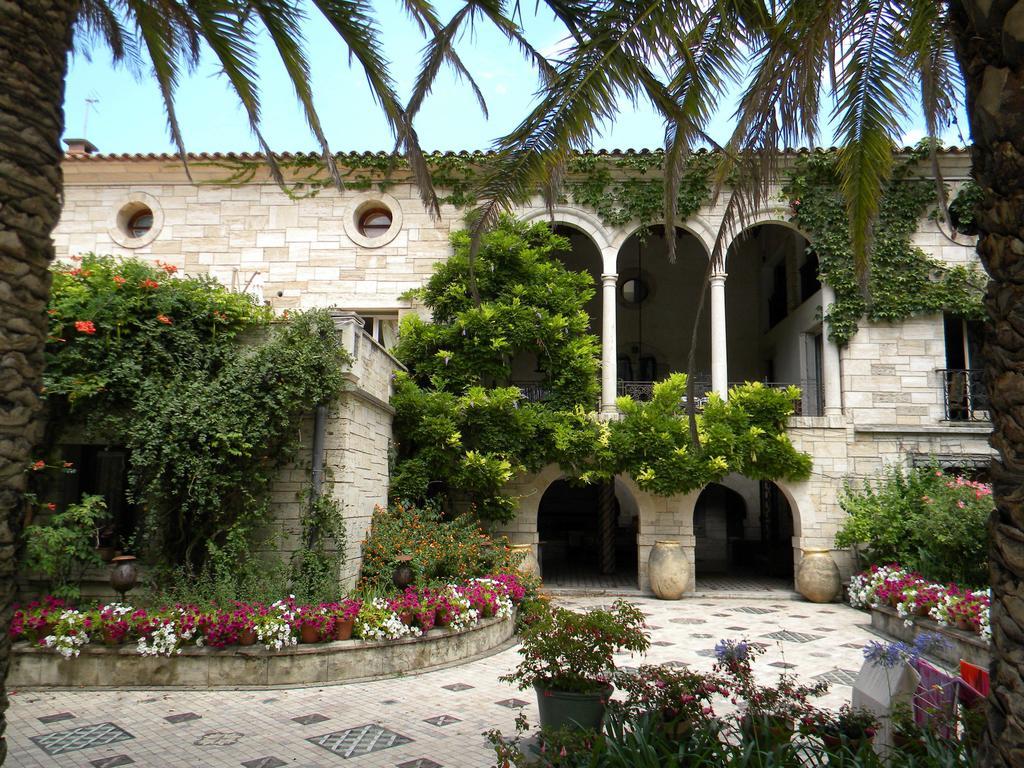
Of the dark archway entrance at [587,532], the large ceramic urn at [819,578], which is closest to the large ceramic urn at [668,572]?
the large ceramic urn at [819,578]

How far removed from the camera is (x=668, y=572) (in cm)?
1192

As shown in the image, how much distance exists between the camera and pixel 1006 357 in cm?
244

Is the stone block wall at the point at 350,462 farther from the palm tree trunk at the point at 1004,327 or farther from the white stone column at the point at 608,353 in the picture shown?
the palm tree trunk at the point at 1004,327

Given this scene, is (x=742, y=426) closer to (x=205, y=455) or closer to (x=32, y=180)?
(x=205, y=455)

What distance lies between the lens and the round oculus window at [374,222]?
43.1ft

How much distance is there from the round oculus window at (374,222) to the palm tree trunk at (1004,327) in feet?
37.6

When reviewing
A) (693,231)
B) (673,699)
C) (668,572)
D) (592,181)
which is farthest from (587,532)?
(673,699)

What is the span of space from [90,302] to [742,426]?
31.5 feet

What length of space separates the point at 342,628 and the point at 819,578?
331 inches

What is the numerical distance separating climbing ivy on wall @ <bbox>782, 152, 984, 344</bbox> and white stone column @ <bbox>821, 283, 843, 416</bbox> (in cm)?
14

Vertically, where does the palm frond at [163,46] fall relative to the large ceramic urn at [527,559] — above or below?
above

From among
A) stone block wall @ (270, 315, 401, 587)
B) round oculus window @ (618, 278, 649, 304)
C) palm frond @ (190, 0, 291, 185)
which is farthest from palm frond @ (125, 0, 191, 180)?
round oculus window @ (618, 278, 649, 304)

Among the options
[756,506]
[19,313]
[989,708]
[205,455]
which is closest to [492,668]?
[205,455]

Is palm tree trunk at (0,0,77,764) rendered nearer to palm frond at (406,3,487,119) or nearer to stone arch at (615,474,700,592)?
palm frond at (406,3,487,119)
